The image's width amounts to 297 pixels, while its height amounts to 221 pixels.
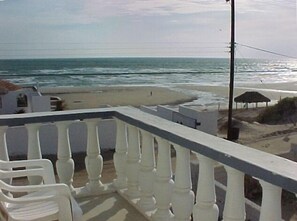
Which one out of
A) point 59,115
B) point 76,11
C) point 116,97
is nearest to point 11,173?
point 59,115

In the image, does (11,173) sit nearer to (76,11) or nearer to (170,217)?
(170,217)

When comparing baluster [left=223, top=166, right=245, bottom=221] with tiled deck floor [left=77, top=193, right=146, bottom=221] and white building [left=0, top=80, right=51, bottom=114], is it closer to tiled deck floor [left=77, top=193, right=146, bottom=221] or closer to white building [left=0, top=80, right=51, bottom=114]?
tiled deck floor [left=77, top=193, right=146, bottom=221]

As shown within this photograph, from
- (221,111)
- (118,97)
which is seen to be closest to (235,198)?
(221,111)

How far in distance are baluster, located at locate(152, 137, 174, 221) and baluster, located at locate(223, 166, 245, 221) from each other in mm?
661

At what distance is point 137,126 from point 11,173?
84cm

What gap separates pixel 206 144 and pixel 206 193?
263mm

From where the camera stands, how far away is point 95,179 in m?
3.39

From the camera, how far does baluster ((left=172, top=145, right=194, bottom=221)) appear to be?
222cm

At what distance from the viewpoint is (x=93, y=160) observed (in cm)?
337

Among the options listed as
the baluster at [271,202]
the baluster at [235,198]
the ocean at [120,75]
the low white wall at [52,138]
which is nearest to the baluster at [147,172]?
the baluster at [235,198]

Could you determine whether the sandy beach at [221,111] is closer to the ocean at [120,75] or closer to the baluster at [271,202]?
the baluster at [271,202]

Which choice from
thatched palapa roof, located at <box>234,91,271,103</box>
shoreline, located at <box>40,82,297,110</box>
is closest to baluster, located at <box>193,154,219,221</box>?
thatched palapa roof, located at <box>234,91,271,103</box>

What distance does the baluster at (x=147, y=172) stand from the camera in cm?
271

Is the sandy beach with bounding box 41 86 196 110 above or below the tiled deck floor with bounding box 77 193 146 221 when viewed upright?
below
